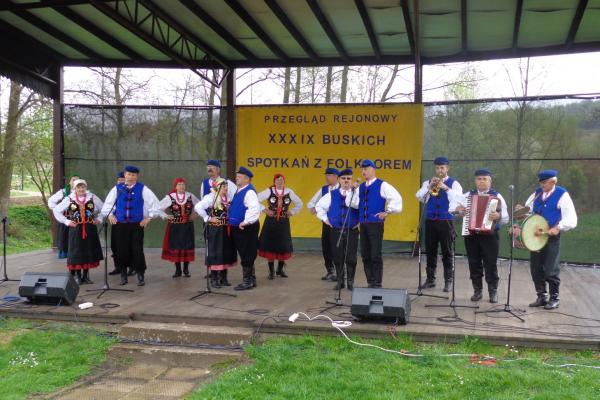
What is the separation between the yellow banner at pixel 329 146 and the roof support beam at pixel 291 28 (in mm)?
1005

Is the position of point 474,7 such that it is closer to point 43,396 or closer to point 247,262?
point 247,262

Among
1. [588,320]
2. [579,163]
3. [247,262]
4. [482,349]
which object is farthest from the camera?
[579,163]

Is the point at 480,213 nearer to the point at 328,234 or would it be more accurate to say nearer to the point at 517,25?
the point at 328,234

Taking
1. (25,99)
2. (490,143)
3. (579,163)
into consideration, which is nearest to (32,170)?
(25,99)

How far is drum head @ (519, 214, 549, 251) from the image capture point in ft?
18.9

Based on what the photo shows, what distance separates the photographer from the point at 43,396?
4254mm

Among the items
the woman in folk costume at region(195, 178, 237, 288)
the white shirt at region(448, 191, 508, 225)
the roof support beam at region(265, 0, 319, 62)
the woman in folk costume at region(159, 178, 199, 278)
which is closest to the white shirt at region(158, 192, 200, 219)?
the woman in folk costume at region(159, 178, 199, 278)

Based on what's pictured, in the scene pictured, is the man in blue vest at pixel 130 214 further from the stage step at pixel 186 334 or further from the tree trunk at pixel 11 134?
the tree trunk at pixel 11 134

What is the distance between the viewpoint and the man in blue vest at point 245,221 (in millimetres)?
6801

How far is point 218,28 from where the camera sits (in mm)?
8797

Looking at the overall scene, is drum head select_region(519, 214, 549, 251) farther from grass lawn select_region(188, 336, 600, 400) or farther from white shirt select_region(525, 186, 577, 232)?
grass lawn select_region(188, 336, 600, 400)

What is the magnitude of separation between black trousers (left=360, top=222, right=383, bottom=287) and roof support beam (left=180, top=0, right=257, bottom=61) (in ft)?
13.8

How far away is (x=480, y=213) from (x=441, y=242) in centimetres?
109

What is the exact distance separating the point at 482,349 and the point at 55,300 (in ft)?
15.4
